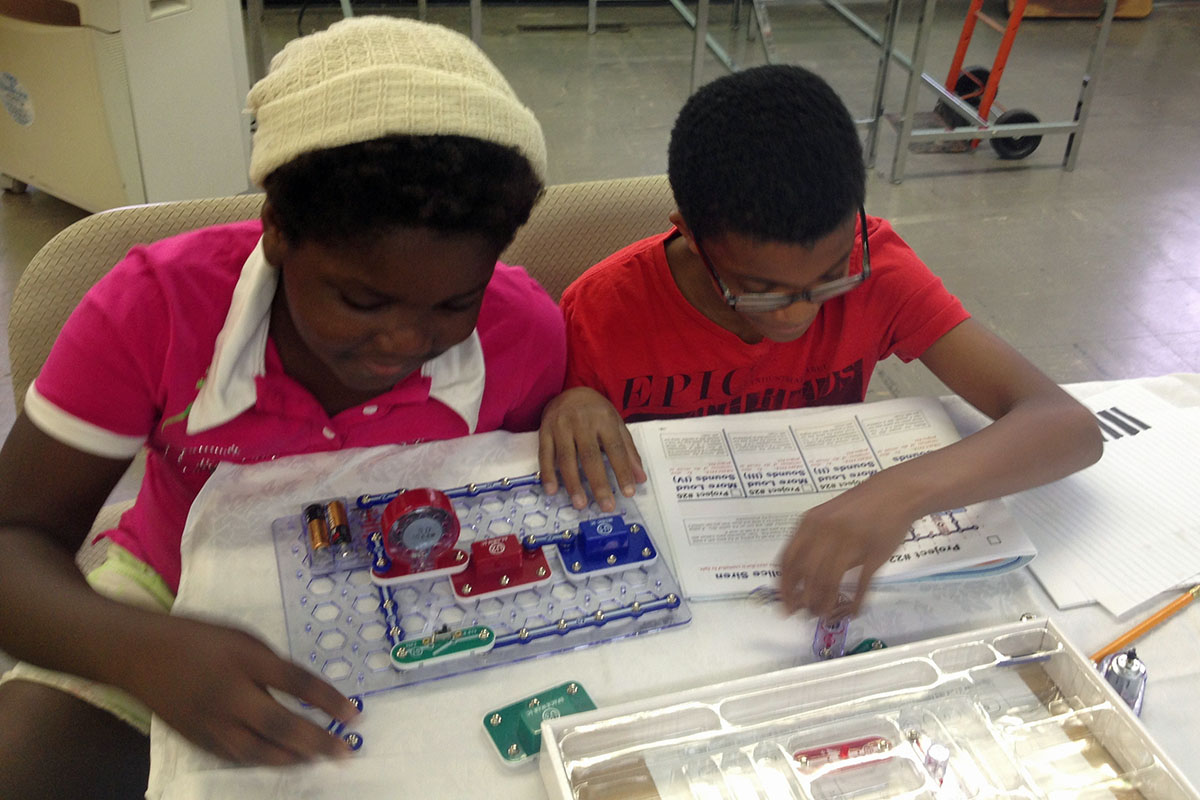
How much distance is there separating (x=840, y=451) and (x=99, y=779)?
2.35ft

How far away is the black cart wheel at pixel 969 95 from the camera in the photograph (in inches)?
147

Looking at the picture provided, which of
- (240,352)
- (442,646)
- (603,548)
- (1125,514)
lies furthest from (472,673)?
(1125,514)

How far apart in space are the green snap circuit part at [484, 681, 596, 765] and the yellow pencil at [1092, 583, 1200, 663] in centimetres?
41

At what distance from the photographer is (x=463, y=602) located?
772mm

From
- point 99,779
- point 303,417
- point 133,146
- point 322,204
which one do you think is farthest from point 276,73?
point 133,146

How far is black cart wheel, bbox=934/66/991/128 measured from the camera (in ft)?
12.3

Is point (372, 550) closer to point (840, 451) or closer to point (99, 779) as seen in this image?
point (99, 779)

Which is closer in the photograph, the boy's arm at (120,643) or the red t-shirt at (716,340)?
the boy's arm at (120,643)

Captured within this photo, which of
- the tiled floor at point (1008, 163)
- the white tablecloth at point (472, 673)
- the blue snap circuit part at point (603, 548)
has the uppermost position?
the blue snap circuit part at point (603, 548)

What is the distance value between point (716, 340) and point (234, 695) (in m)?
0.68

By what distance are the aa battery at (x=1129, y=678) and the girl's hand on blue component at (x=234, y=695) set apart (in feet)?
1.79

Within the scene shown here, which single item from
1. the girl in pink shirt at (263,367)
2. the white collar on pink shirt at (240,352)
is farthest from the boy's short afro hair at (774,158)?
the white collar on pink shirt at (240,352)

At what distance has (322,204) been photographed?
2.38 ft

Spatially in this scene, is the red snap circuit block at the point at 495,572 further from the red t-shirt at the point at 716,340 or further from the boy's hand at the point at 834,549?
the red t-shirt at the point at 716,340
